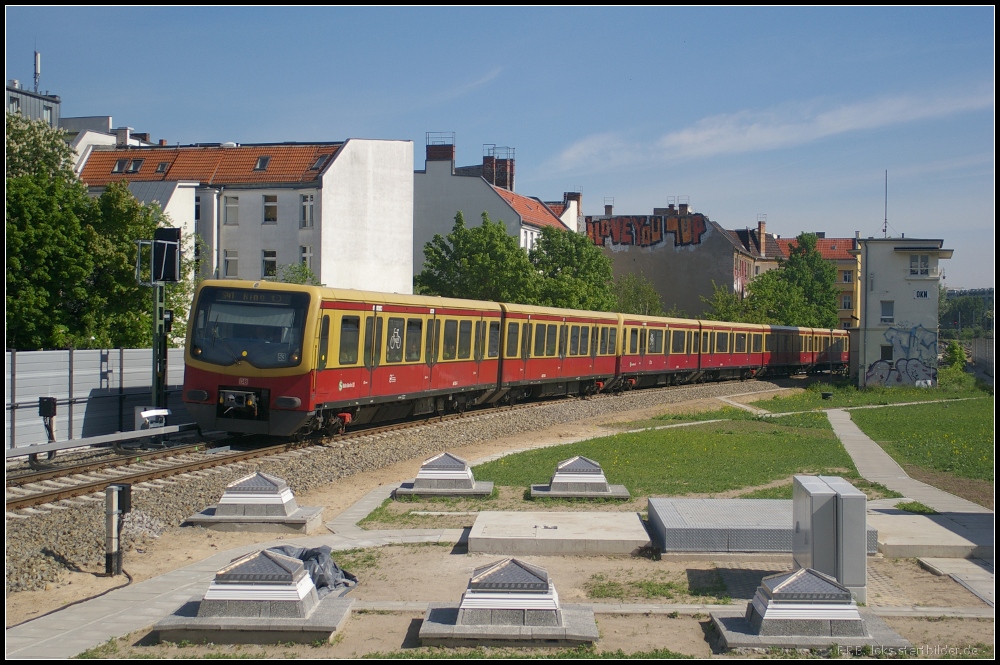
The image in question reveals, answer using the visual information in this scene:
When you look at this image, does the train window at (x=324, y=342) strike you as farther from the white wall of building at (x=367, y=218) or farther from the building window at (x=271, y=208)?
the building window at (x=271, y=208)

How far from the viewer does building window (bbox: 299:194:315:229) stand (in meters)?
42.0

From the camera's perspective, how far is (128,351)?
1986cm

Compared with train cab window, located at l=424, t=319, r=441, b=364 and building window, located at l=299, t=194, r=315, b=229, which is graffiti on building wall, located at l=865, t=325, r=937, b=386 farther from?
train cab window, located at l=424, t=319, r=441, b=364

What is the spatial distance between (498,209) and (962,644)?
53.6 meters

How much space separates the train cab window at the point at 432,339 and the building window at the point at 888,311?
103 ft

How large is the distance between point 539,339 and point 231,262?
1998 cm

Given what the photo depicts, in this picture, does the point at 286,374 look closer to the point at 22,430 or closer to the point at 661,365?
the point at 22,430

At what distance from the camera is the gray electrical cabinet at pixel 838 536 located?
8.16 metres

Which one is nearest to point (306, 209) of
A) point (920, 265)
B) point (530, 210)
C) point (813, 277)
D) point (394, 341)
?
point (394, 341)

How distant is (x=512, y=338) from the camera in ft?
86.5

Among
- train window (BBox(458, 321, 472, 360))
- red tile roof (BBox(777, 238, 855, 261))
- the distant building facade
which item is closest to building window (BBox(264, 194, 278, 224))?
the distant building facade

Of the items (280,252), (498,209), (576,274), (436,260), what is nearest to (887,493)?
(280,252)

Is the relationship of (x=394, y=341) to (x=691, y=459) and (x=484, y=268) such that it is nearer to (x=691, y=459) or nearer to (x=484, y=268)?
(x=691, y=459)

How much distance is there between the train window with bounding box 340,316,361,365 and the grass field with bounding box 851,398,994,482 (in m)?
10.8
